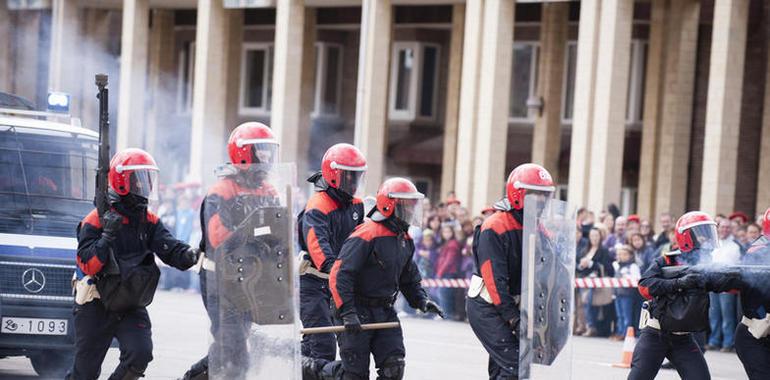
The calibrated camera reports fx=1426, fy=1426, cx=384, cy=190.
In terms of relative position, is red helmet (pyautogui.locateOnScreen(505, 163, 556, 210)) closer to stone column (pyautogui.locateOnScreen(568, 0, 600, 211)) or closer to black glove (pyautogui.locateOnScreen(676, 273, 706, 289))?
black glove (pyautogui.locateOnScreen(676, 273, 706, 289))

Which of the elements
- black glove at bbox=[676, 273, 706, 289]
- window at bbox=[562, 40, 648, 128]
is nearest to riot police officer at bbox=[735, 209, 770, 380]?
black glove at bbox=[676, 273, 706, 289]

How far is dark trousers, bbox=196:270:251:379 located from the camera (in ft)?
29.6

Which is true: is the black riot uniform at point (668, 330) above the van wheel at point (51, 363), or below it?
above

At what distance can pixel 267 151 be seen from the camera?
398 inches

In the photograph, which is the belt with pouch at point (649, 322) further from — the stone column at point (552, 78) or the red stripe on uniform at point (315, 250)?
the stone column at point (552, 78)

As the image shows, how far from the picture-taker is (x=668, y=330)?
10.2 m

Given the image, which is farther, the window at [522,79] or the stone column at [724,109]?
the window at [522,79]

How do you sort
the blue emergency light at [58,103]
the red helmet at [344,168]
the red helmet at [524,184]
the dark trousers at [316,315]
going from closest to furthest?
1. the red helmet at [524,184]
2. the dark trousers at [316,315]
3. the red helmet at [344,168]
4. the blue emergency light at [58,103]

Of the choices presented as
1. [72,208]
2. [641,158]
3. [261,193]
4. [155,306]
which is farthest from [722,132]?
[261,193]

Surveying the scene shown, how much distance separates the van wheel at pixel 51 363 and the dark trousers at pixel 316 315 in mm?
2859

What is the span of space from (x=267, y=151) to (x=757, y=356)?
378cm

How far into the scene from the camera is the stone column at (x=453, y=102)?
106 ft

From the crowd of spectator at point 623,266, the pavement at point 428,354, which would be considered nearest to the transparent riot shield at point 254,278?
the pavement at point 428,354

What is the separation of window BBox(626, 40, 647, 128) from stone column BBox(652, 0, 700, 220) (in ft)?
8.14
